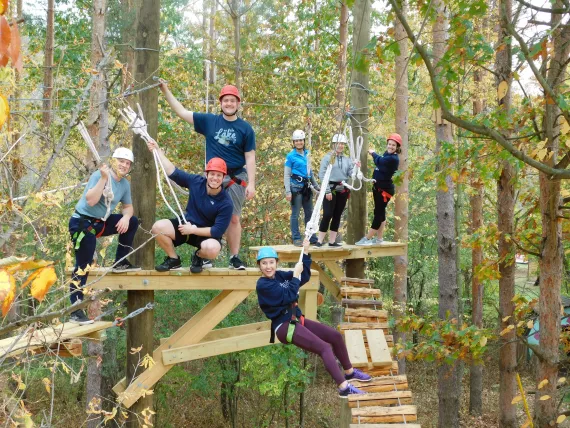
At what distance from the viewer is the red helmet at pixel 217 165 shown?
514 centimetres

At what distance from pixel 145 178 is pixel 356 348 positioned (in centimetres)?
241

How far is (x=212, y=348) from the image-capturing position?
605 cm

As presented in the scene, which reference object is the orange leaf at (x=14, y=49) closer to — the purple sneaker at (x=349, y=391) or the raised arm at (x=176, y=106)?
the raised arm at (x=176, y=106)

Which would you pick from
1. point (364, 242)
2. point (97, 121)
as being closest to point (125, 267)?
point (364, 242)

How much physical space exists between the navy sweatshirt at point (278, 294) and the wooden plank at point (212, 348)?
45.5 inches

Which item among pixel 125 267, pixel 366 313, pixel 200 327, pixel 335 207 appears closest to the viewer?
pixel 125 267

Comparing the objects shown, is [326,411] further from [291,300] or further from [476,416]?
[291,300]

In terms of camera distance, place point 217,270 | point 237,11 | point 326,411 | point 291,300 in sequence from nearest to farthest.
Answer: point 291,300 < point 217,270 < point 237,11 < point 326,411

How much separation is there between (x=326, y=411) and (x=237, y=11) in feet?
28.5

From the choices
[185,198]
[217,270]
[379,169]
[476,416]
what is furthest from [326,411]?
[217,270]

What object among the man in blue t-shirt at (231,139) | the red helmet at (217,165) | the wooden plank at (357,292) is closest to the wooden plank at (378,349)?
the wooden plank at (357,292)

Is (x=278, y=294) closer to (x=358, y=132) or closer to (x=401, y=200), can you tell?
(x=358, y=132)

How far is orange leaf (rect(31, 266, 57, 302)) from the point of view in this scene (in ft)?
4.56

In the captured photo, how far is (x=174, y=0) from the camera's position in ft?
49.4
